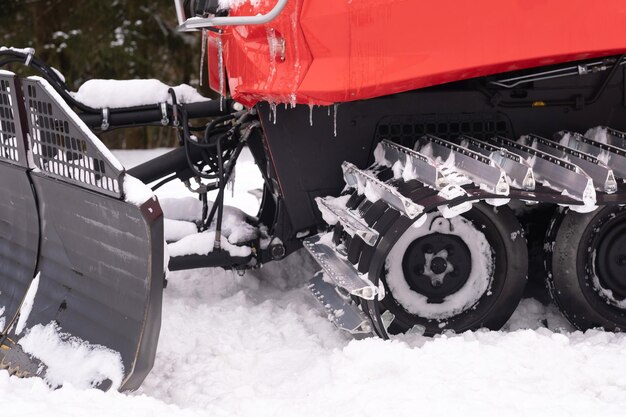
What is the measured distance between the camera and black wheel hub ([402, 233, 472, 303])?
3664 mm

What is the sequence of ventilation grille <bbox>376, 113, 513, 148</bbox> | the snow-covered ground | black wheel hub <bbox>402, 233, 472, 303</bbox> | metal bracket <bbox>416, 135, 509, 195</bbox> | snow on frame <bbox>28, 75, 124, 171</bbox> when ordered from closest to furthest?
the snow-covered ground
snow on frame <bbox>28, 75, 124, 171</bbox>
metal bracket <bbox>416, 135, 509, 195</bbox>
black wheel hub <bbox>402, 233, 472, 303</bbox>
ventilation grille <bbox>376, 113, 513, 148</bbox>

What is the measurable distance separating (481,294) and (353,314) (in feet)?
1.83

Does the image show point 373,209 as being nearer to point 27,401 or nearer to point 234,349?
point 234,349

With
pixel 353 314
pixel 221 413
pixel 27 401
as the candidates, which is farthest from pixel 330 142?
pixel 27 401

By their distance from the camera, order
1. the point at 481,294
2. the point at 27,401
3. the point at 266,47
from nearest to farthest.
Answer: the point at 27,401
the point at 266,47
the point at 481,294

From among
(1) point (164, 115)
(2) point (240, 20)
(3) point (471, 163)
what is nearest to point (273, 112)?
(2) point (240, 20)

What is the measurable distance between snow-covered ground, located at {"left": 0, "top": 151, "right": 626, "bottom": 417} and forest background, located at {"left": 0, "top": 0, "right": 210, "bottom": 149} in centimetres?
658

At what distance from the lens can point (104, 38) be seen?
394 inches

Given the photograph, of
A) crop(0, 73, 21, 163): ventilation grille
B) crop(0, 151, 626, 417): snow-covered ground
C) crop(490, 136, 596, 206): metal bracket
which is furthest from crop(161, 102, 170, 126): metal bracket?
crop(490, 136, 596, 206): metal bracket

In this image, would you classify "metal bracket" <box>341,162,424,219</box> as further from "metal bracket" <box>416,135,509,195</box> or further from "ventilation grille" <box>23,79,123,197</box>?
"ventilation grille" <box>23,79,123,197</box>

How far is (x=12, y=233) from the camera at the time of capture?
3.86 meters

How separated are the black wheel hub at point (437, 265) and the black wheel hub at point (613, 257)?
0.55 metres

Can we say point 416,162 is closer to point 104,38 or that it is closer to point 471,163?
point 471,163

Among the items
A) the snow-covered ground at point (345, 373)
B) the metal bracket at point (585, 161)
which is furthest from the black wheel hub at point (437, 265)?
the metal bracket at point (585, 161)
